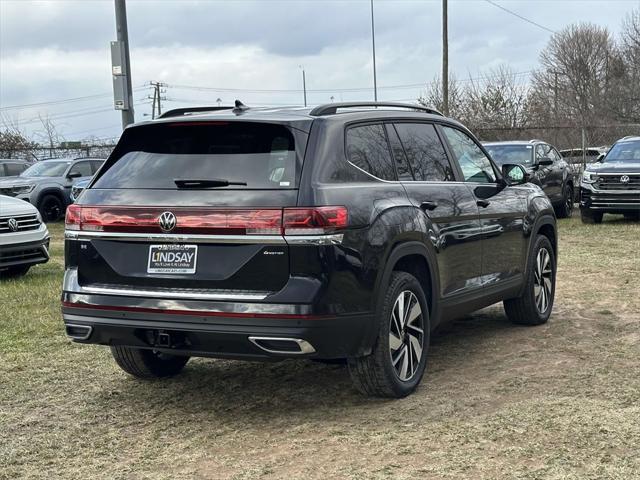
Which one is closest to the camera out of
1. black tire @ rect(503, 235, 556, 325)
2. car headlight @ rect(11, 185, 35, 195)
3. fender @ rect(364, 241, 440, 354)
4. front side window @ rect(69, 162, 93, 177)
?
fender @ rect(364, 241, 440, 354)

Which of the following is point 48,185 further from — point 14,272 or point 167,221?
point 167,221

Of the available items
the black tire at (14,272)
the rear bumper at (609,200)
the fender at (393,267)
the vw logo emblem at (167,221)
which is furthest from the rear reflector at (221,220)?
the rear bumper at (609,200)

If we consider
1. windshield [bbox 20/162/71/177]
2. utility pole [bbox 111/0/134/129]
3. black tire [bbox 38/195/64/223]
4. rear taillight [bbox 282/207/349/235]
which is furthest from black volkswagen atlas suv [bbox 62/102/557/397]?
windshield [bbox 20/162/71/177]

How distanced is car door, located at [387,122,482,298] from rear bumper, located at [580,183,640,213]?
1118 cm

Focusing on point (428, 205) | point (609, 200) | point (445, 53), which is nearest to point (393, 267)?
point (428, 205)

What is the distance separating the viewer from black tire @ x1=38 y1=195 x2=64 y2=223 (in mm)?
21202

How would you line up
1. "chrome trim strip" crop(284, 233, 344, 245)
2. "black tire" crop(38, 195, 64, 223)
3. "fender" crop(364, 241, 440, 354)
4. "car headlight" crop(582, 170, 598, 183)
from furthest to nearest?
"black tire" crop(38, 195, 64, 223) < "car headlight" crop(582, 170, 598, 183) < "fender" crop(364, 241, 440, 354) < "chrome trim strip" crop(284, 233, 344, 245)

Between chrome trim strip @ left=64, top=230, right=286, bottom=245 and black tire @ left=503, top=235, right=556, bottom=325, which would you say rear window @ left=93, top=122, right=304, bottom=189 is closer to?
chrome trim strip @ left=64, top=230, right=286, bottom=245

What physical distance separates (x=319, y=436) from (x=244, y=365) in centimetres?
177

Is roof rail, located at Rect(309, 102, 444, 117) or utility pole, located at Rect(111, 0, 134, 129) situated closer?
roof rail, located at Rect(309, 102, 444, 117)

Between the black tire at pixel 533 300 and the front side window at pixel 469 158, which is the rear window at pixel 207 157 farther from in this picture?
the black tire at pixel 533 300

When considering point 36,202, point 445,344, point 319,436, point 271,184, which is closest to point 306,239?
point 271,184

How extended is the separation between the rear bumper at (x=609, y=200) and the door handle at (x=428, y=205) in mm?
11877

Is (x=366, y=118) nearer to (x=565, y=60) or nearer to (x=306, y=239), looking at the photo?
(x=306, y=239)
